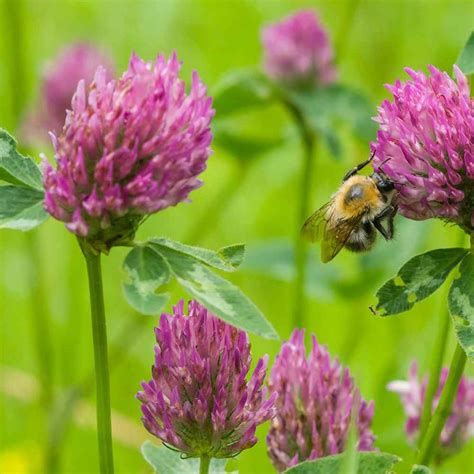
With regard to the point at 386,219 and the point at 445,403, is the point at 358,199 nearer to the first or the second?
the point at 386,219

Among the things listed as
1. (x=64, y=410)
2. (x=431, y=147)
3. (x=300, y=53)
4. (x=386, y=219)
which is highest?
(x=300, y=53)

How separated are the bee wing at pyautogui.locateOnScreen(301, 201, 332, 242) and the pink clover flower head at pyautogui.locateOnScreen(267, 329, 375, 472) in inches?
14.1

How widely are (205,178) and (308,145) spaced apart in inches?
81.1

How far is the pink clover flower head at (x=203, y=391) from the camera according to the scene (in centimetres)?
146

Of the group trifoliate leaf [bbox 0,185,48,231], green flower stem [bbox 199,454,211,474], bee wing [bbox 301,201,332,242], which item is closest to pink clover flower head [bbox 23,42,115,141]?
bee wing [bbox 301,201,332,242]

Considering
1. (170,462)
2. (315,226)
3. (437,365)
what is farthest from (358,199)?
(170,462)

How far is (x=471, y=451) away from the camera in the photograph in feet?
11.0

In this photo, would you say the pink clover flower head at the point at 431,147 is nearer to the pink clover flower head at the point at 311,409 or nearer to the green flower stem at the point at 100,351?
the pink clover flower head at the point at 311,409

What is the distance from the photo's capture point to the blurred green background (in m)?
3.21

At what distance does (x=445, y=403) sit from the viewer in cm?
160

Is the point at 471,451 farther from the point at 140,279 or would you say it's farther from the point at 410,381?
the point at 140,279

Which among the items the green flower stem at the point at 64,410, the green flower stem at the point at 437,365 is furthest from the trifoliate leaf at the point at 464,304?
the green flower stem at the point at 64,410

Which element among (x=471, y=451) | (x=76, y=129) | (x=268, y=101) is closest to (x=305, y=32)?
(x=268, y=101)

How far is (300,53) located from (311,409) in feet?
5.73
